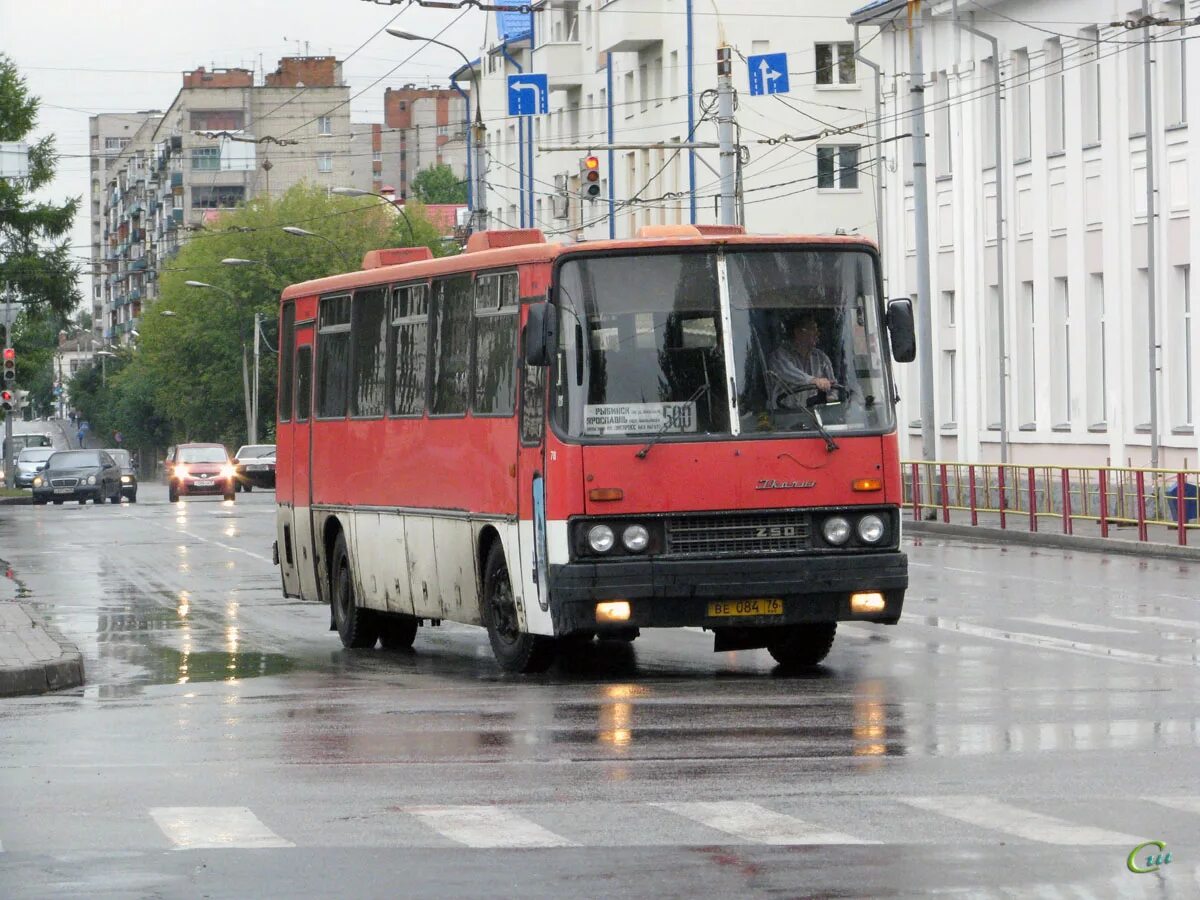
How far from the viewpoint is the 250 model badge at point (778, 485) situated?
52.4ft

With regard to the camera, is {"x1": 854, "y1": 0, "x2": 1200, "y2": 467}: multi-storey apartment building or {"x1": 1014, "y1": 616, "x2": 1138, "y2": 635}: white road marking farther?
{"x1": 854, "y1": 0, "x2": 1200, "y2": 467}: multi-storey apartment building

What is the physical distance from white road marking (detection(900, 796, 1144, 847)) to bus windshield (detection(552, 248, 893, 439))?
19.0 ft

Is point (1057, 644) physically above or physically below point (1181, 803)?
below

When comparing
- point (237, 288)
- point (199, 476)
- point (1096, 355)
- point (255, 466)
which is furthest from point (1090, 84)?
point (237, 288)

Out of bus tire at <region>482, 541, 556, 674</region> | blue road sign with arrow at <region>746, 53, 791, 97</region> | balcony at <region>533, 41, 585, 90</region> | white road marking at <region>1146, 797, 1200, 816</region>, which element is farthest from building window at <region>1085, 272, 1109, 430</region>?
balcony at <region>533, 41, 585, 90</region>

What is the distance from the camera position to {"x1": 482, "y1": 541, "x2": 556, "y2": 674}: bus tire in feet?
55.2

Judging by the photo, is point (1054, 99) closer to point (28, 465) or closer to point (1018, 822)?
point (1018, 822)

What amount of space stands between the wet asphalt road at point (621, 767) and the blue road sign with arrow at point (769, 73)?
127 ft

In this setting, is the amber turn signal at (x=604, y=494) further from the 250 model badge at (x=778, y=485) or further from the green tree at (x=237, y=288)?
the green tree at (x=237, y=288)

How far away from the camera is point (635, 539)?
15875 mm

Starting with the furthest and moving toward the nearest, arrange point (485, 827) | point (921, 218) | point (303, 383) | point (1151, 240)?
point (921, 218)
point (1151, 240)
point (303, 383)
point (485, 827)

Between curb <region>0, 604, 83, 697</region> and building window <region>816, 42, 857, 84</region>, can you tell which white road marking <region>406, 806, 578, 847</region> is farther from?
building window <region>816, 42, 857, 84</region>

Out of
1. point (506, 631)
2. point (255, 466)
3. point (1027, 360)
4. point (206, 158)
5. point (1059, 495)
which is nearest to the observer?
point (506, 631)

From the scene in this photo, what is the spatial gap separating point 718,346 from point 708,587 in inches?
57.4
